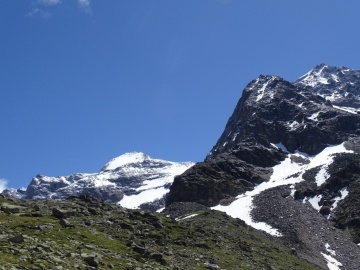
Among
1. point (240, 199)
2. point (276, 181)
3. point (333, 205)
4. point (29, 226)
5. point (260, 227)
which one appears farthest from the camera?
point (276, 181)

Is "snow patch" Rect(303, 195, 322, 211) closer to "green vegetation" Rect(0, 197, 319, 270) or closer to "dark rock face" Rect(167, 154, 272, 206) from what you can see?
"dark rock face" Rect(167, 154, 272, 206)

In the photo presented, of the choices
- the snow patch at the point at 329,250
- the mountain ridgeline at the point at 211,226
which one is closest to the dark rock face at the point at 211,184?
the mountain ridgeline at the point at 211,226

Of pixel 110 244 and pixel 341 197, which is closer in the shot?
pixel 110 244

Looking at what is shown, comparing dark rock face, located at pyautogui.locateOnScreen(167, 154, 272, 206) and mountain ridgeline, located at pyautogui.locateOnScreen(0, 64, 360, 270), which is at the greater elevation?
dark rock face, located at pyautogui.locateOnScreen(167, 154, 272, 206)

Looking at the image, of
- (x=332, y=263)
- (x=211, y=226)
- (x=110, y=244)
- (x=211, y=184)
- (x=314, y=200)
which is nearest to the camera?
(x=110, y=244)

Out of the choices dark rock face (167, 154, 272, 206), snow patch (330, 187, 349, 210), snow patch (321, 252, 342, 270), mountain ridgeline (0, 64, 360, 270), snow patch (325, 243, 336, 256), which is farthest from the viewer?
dark rock face (167, 154, 272, 206)

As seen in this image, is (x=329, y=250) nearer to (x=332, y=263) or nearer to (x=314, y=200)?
(x=332, y=263)

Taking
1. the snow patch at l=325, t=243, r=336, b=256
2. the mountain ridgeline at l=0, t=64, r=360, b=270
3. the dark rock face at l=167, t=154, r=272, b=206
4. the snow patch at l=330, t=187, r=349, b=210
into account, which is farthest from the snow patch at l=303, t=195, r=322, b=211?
the snow patch at l=325, t=243, r=336, b=256

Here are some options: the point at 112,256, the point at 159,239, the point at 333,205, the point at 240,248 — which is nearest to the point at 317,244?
the point at 333,205

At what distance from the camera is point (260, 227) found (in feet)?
416

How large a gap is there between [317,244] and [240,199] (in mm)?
51169

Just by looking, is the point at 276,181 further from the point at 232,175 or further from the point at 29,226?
the point at 29,226

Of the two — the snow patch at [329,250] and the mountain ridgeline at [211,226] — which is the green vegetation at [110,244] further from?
the snow patch at [329,250]

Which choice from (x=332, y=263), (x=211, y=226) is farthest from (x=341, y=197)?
(x=211, y=226)
